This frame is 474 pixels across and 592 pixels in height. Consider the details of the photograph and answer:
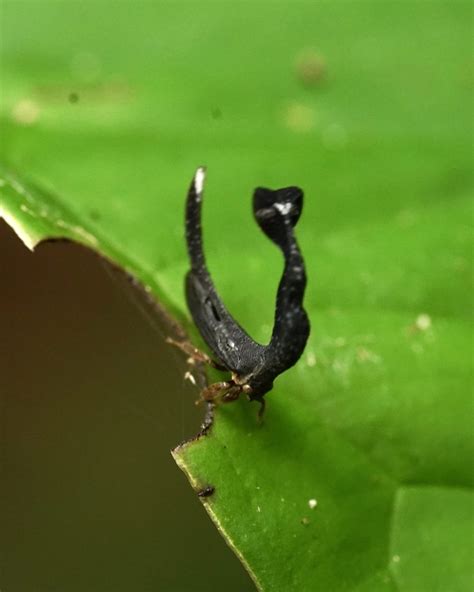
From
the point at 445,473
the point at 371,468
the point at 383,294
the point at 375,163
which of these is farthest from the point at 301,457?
the point at 375,163

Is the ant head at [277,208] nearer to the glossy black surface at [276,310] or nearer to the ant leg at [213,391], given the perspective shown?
the glossy black surface at [276,310]

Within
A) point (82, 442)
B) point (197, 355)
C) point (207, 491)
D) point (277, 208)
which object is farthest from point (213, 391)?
point (82, 442)

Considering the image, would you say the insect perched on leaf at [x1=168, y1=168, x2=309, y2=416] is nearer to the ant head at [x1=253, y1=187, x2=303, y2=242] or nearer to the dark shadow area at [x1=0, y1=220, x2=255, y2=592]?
the ant head at [x1=253, y1=187, x2=303, y2=242]

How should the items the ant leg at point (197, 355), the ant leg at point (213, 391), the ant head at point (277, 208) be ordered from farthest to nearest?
the ant leg at point (197, 355)
the ant leg at point (213, 391)
the ant head at point (277, 208)

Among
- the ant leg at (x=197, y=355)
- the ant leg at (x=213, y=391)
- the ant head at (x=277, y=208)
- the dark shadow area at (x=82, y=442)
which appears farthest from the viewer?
the dark shadow area at (x=82, y=442)

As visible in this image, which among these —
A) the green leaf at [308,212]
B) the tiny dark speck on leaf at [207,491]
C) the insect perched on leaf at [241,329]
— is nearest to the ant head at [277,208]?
the insect perched on leaf at [241,329]

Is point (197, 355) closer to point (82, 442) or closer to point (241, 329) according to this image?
point (241, 329)

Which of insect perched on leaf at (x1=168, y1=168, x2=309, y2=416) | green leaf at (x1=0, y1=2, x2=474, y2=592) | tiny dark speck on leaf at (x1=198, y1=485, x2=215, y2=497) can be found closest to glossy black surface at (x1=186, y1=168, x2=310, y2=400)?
insect perched on leaf at (x1=168, y1=168, x2=309, y2=416)
